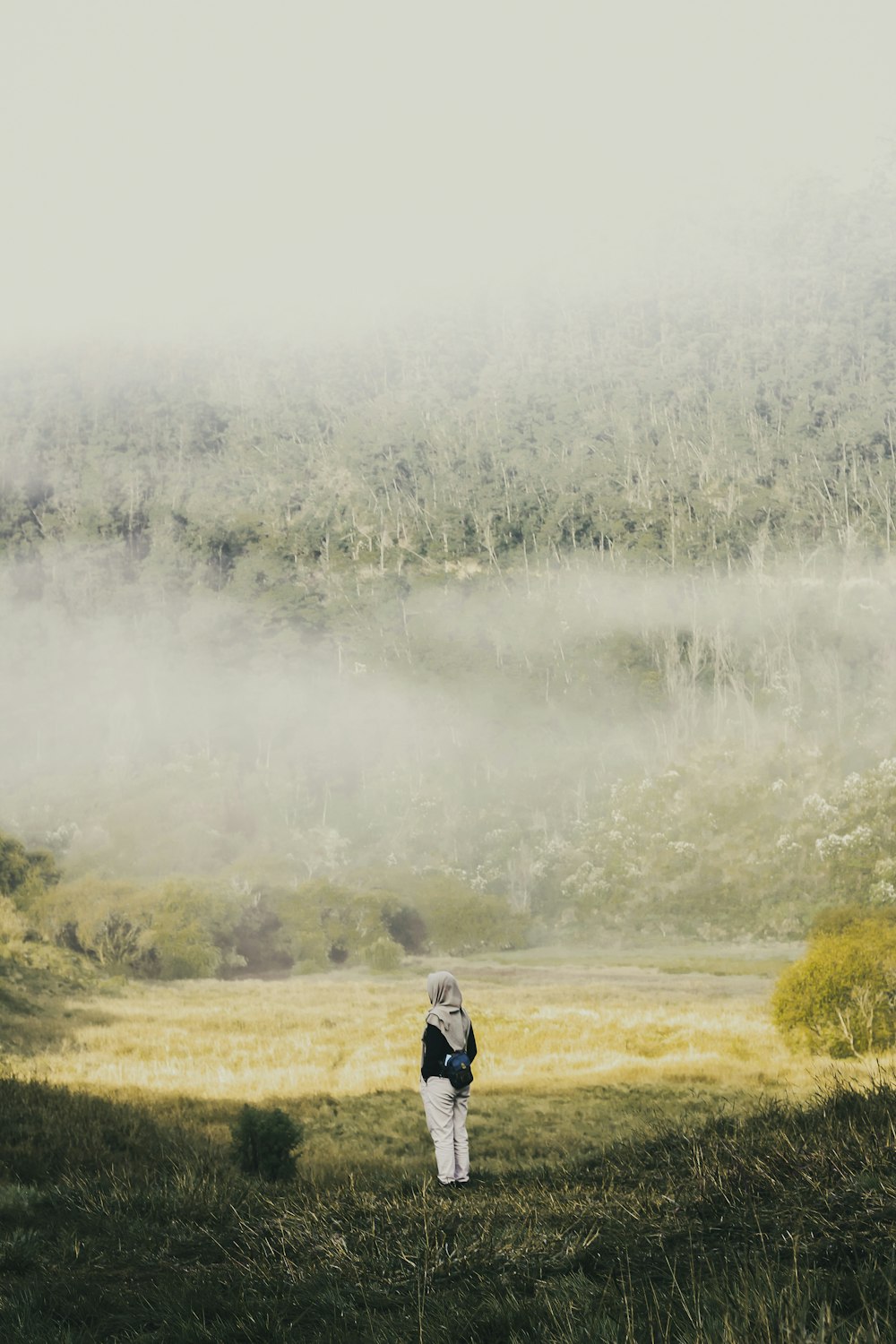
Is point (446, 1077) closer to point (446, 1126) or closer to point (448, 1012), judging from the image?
point (446, 1126)

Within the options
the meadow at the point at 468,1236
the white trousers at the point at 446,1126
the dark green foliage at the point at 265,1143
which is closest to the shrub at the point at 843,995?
the meadow at the point at 468,1236

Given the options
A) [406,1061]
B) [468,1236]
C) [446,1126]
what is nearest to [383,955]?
[406,1061]

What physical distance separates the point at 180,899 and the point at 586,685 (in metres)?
103

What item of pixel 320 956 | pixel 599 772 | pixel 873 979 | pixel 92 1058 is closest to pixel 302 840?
pixel 320 956

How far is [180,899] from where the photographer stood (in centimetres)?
12419

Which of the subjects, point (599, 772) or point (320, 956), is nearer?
point (320, 956)

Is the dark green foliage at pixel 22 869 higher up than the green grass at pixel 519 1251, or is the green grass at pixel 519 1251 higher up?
the green grass at pixel 519 1251

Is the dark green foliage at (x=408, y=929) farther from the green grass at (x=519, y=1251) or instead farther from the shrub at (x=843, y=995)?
the green grass at (x=519, y=1251)

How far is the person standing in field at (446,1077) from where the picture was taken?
980 cm

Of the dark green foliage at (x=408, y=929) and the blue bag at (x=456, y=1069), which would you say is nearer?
the blue bag at (x=456, y=1069)

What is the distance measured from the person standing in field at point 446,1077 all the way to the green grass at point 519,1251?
51 cm

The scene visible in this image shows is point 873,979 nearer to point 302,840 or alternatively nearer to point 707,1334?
point 707,1334

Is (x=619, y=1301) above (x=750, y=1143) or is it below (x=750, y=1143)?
above

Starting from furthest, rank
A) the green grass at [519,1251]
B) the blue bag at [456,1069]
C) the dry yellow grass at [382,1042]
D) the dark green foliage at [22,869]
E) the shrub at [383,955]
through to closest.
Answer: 1. the shrub at [383,955]
2. the dark green foliage at [22,869]
3. the dry yellow grass at [382,1042]
4. the blue bag at [456,1069]
5. the green grass at [519,1251]
